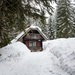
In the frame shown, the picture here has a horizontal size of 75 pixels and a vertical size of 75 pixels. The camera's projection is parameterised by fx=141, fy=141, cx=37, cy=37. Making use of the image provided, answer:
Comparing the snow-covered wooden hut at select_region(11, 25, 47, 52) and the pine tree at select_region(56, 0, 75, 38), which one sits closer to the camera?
the snow-covered wooden hut at select_region(11, 25, 47, 52)

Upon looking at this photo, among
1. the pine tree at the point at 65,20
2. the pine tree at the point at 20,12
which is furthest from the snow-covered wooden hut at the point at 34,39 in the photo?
the pine tree at the point at 20,12

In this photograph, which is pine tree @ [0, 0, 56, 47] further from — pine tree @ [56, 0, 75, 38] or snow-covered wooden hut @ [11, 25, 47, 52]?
pine tree @ [56, 0, 75, 38]

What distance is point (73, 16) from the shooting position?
33.2m

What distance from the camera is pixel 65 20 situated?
1233 inches

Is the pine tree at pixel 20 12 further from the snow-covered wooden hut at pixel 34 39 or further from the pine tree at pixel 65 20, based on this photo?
the pine tree at pixel 65 20

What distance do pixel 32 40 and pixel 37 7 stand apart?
853 inches

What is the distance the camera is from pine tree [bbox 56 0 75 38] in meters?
30.8

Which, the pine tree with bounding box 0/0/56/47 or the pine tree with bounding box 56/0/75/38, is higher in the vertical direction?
the pine tree with bounding box 0/0/56/47

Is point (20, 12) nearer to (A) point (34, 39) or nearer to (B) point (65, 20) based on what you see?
(A) point (34, 39)

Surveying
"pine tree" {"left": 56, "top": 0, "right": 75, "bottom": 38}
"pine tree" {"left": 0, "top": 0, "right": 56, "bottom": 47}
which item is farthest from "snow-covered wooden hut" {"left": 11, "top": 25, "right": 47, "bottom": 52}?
"pine tree" {"left": 0, "top": 0, "right": 56, "bottom": 47}

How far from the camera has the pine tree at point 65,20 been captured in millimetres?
30750

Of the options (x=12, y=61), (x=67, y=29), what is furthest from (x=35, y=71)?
(x=67, y=29)

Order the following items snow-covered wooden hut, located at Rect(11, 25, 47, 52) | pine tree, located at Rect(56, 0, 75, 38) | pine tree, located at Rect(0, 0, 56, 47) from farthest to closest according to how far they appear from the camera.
→ 1. pine tree, located at Rect(56, 0, 75, 38)
2. snow-covered wooden hut, located at Rect(11, 25, 47, 52)
3. pine tree, located at Rect(0, 0, 56, 47)

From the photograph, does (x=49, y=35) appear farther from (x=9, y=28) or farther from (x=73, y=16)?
(x=9, y=28)
